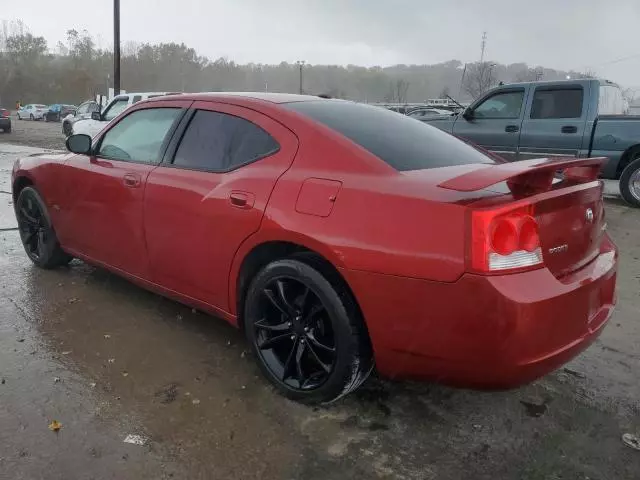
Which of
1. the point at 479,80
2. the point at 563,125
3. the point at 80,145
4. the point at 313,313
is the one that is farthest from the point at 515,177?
the point at 479,80

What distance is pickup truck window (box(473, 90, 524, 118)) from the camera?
8.80m

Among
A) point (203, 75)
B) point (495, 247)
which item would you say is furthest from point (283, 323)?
point (203, 75)

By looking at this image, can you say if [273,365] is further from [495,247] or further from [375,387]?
[495,247]

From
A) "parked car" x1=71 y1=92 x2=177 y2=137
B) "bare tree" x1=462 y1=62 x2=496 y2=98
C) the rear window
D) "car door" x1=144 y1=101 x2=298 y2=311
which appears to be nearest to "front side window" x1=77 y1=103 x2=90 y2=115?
"parked car" x1=71 y1=92 x2=177 y2=137

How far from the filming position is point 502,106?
8.95 metres

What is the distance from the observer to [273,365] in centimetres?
284

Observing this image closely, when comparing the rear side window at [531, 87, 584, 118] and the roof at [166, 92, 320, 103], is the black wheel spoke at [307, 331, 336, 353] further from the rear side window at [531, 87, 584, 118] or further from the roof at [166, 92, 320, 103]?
the rear side window at [531, 87, 584, 118]

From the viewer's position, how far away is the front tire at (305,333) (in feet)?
8.10

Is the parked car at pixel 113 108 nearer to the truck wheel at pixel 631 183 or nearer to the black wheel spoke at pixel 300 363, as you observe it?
the truck wheel at pixel 631 183

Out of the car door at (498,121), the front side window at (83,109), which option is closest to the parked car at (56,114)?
the front side window at (83,109)

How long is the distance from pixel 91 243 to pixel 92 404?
1601mm

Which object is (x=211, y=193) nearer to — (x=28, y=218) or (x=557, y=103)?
(x=28, y=218)

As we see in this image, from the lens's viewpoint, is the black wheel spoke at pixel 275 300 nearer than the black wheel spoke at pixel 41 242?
Yes

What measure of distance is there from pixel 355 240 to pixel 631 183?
7551mm
